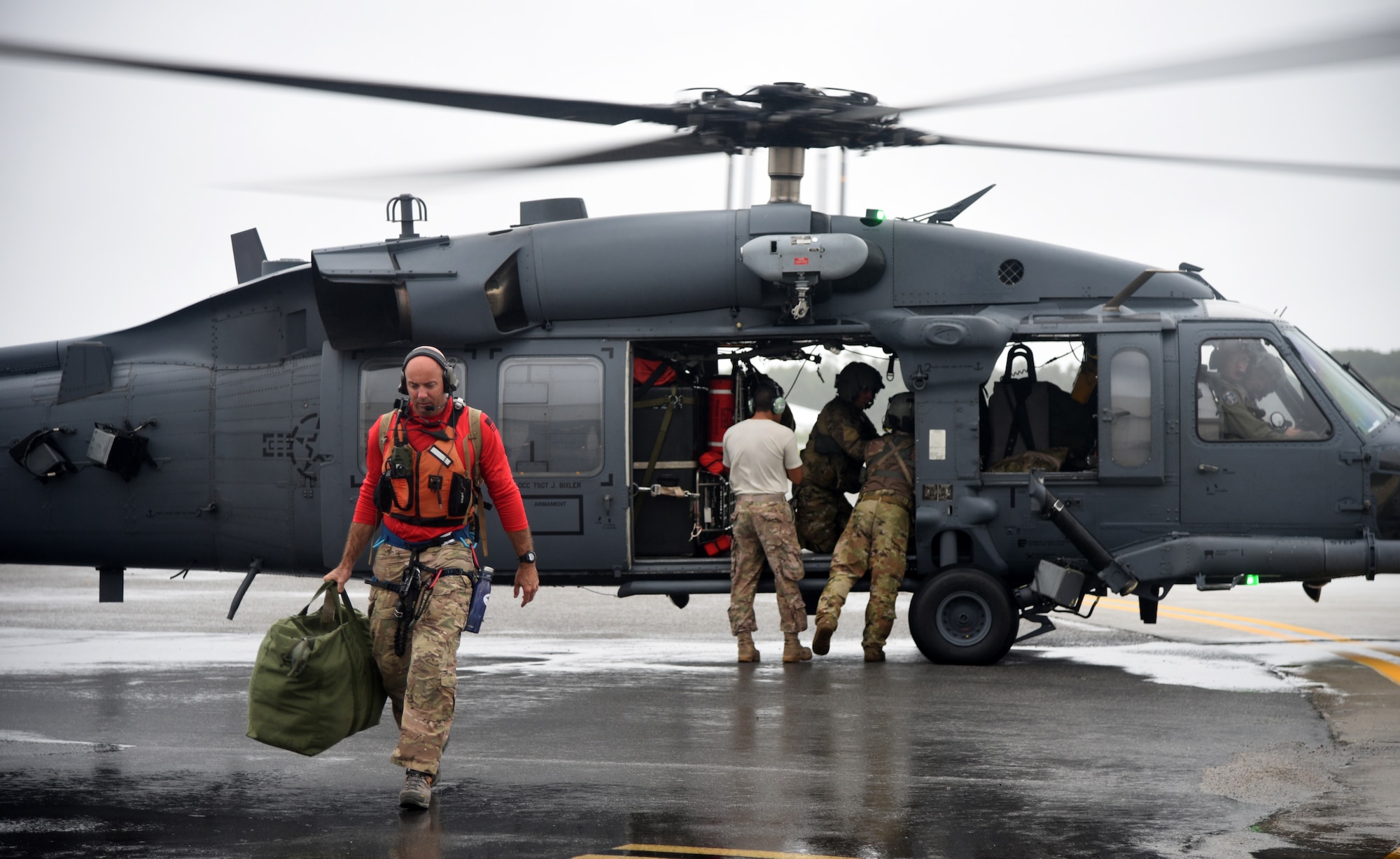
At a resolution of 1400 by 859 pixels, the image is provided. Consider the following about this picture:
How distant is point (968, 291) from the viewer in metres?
11.4

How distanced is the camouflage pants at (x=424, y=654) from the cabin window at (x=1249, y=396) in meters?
6.52

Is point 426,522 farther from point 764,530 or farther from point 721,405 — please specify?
point 721,405

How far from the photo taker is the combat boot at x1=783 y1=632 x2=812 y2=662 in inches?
436

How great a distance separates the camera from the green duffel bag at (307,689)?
630 cm

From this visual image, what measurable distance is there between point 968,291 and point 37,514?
25.6 feet

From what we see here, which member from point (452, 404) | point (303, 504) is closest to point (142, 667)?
point (303, 504)

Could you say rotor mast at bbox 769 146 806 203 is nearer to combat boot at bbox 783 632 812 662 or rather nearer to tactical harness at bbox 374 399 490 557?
combat boot at bbox 783 632 812 662

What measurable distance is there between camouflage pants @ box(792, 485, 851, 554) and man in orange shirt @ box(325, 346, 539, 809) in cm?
557

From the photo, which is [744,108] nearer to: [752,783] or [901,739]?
[901,739]

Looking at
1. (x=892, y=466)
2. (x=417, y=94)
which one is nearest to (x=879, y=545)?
(x=892, y=466)

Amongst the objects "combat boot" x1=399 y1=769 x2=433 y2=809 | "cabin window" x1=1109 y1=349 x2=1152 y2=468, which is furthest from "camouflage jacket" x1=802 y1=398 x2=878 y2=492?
"combat boot" x1=399 y1=769 x2=433 y2=809

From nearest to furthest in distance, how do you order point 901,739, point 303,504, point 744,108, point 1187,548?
point 901,739 → point 744,108 → point 1187,548 → point 303,504

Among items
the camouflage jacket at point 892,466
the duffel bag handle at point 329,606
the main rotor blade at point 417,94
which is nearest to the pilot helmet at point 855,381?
the camouflage jacket at point 892,466

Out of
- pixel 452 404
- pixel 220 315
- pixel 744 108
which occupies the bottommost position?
pixel 452 404
